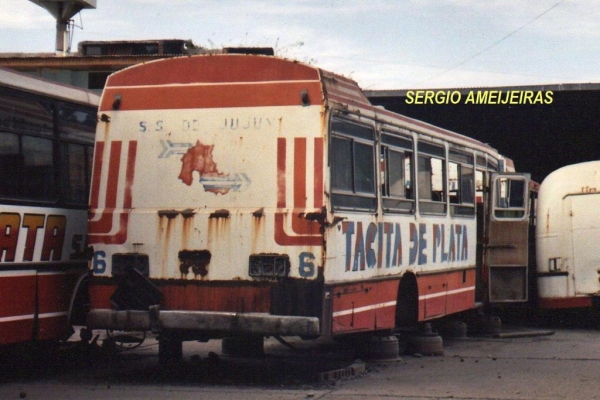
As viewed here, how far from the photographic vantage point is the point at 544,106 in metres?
34.2

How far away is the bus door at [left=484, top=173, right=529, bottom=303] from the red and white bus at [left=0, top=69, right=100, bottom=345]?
23.6 ft

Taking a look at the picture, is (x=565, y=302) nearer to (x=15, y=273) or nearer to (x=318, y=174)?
(x=318, y=174)

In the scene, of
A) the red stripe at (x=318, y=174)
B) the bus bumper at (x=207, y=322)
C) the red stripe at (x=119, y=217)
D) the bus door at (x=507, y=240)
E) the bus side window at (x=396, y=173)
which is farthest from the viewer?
the bus door at (x=507, y=240)

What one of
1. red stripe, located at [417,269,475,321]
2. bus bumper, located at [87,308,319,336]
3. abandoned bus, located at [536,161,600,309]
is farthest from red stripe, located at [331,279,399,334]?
abandoned bus, located at [536,161,600,309]

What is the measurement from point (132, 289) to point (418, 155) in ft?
14.5

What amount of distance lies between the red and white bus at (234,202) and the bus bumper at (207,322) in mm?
13

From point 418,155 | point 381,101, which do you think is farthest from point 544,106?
point 418,155

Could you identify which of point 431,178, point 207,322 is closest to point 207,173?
point 207,322

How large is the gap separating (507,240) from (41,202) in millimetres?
8296

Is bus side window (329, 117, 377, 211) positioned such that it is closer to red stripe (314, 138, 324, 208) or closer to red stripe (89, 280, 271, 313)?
red stripe (314, 138, 324, 208)

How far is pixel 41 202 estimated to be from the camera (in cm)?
1129

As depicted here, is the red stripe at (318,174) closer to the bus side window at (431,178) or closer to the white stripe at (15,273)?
the white stripe at (15,273)

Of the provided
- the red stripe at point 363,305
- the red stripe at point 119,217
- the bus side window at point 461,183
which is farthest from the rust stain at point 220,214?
the bus side window at point 461,183

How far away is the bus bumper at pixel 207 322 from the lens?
10.4 metres
